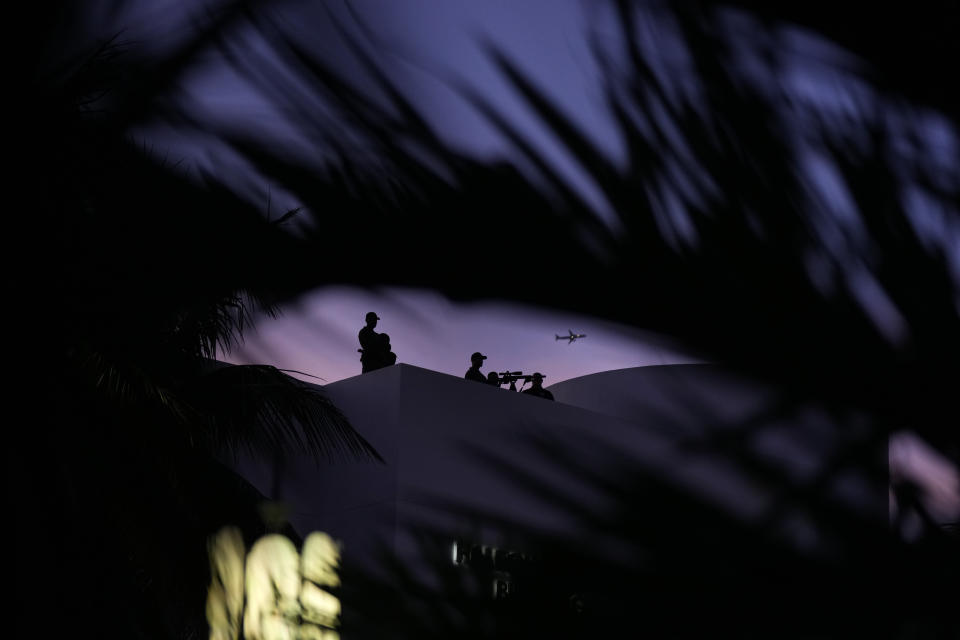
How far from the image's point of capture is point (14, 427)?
2176 millimetres

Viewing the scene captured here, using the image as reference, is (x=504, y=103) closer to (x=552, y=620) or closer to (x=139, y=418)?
A: (x=552, y=620)

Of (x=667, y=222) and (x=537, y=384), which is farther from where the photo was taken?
(x=537, y=384)

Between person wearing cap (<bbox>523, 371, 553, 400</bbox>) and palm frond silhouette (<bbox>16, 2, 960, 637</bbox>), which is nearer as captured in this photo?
palm frond silhouette (<bbox>16, 2, 960, 637</bbox>)

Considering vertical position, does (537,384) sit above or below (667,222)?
above

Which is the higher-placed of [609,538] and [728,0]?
[728,0]

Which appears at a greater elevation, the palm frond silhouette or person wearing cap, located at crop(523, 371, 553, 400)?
person wearing cap, located at crop(523, 371, 553, 400)

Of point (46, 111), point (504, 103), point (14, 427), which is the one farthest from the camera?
point (14, 427)

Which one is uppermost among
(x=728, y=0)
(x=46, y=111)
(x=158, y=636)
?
(x=46, y=111)

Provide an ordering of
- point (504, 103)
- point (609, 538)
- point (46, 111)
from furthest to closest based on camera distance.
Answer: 1. point (46, 111)
2. point (504, 103)
3. point (609, 538)

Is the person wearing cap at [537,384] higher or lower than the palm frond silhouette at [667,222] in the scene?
higher

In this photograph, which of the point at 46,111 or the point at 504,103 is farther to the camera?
the point at 46,111

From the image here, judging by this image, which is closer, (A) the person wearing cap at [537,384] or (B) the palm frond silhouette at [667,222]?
(B) the palm frond silhouette at [667,222]

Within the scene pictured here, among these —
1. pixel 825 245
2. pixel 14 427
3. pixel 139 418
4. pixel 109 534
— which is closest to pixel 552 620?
pixel 825 245

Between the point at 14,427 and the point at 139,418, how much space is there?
11.2ft
